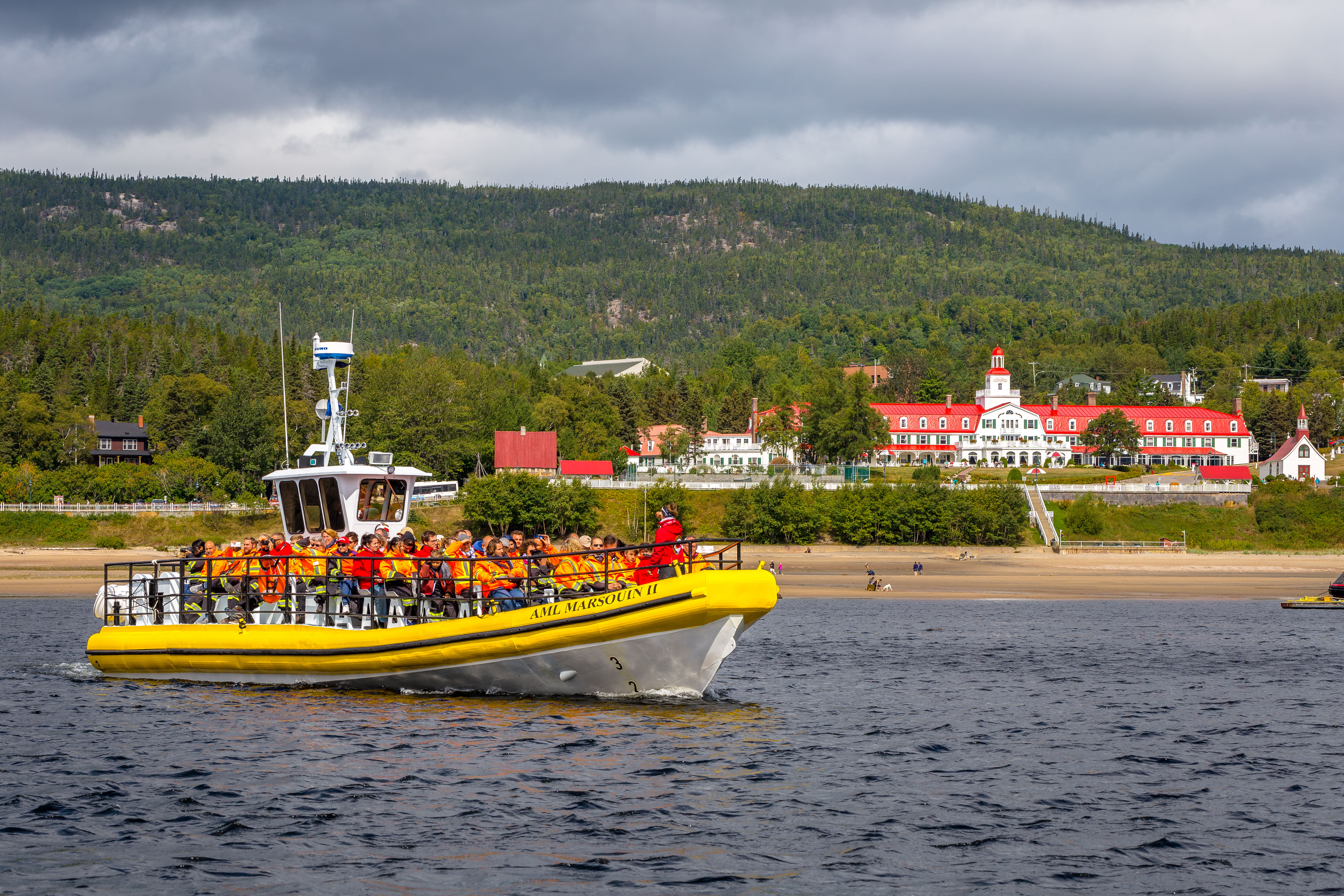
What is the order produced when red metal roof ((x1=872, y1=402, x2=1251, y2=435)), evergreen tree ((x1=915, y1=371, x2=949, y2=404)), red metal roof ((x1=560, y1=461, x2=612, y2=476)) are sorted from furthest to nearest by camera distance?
evergreen tree ((x1=915, y1=371, x2=949, y2=404))
red metal roof ((x1=872, y1=402, x2=1251, y2=435))
red metal roof ((x1=560, y1=461, x2=612, y2=476))

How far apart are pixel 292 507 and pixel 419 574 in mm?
5760

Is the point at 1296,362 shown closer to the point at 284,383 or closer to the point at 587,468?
the point at 587,468

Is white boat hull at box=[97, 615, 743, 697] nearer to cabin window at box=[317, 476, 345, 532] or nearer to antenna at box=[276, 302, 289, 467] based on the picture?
cabin window at box=[317, 476, 345, 532]

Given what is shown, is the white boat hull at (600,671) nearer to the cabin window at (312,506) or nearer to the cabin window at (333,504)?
the cabin window at (333,504)

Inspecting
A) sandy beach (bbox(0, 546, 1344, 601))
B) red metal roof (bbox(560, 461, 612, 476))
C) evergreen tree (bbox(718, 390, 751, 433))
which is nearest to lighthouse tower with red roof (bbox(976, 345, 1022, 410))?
evergreen tree (bbox(718, 390, 751, 433))

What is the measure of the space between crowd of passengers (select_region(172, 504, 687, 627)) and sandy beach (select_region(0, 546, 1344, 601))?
31348 mm

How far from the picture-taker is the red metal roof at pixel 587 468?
96250 mm

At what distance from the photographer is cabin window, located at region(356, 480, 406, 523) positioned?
24.0 metres

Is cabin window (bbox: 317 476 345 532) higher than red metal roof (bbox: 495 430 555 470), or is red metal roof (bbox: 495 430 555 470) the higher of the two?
red metal roof (bbox: 495 430 555 470)

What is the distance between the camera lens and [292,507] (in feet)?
80.6

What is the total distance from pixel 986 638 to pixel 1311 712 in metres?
13.6

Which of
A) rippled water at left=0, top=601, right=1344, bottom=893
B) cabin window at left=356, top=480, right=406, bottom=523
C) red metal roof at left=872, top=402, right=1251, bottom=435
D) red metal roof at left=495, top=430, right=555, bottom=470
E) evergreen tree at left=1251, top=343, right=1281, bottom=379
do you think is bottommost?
rippled water at left=0, top=601, right=1344, bottom=893

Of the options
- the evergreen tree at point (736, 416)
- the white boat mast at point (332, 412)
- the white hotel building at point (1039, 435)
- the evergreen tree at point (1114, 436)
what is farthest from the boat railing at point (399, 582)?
the evergreen tree at point (736, 416)

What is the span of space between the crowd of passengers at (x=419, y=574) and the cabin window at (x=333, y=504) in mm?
1817
